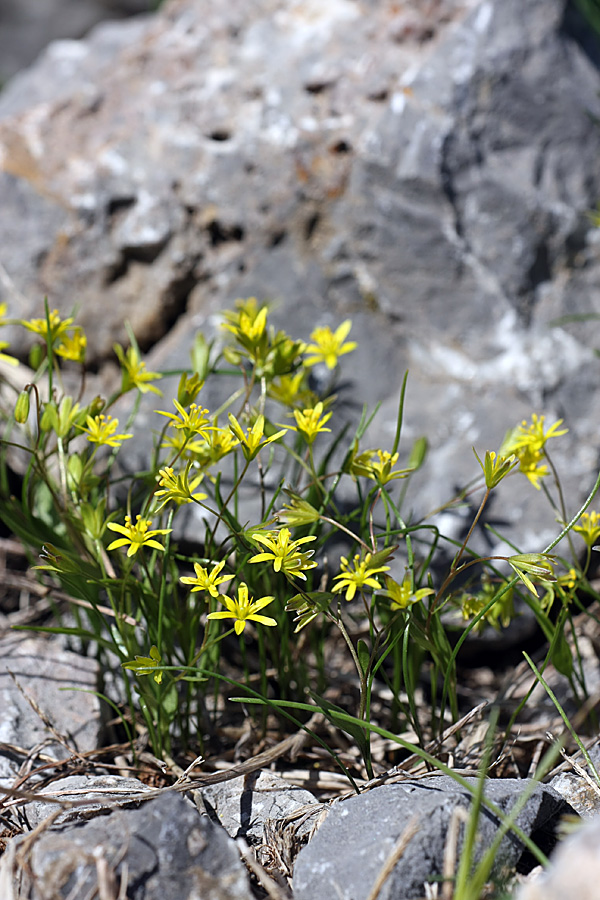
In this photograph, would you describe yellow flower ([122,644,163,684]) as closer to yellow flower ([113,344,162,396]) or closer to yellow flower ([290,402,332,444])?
yellow flower ([290,402,332,444])

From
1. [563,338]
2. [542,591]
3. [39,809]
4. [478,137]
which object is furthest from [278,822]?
[478,137]

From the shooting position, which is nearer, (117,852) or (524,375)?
(117,852)

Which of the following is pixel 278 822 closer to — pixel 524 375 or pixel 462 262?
pixel 524 375

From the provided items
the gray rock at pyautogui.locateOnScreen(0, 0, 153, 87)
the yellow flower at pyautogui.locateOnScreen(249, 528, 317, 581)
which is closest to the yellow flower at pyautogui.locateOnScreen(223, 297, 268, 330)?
the yellow flower at pyautogui.locateOnScreen(249, 528, 317, 581)

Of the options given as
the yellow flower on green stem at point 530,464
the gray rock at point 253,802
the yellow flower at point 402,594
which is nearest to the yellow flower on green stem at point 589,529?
the yellow flower on green stem at point 530,464

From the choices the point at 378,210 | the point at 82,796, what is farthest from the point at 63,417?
the point at 378,210

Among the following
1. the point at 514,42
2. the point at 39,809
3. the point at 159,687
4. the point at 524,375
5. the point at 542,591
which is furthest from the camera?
the point at 514,42

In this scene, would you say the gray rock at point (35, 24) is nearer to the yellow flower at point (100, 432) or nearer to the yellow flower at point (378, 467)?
the yellow flower at point (100, 432)
